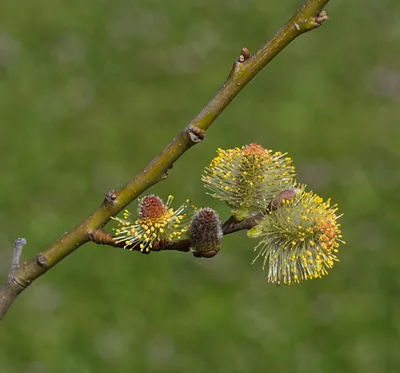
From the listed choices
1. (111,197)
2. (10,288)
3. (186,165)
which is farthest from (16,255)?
(186,165)

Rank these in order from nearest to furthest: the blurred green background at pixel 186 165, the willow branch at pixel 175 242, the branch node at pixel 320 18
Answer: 1. the branch node at pixel 320 18
2. the willow branch at pixel 175 242
3. the blurred green background at pixel 186 165

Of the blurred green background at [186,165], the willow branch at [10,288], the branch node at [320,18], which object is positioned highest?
the blurred green background at [186,165]

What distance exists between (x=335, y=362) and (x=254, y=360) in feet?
1.27

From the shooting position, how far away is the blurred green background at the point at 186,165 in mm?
3764

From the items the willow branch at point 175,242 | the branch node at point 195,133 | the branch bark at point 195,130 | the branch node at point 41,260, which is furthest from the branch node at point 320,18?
the branch node at point 41,260

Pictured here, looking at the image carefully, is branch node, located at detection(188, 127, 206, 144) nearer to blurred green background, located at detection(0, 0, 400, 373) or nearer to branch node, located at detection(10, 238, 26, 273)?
branch node, located at detection(10, 238, 26, 273)

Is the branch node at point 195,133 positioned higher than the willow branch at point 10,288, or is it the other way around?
the branch node at point 195,133

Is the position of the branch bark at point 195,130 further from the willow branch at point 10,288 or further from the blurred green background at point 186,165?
the blurred green background at point 186,165

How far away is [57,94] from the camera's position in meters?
5.18

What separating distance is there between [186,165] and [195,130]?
11.0ft

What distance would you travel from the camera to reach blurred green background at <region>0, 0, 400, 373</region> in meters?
3.76

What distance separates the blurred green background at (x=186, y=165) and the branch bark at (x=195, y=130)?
2453 millimetres

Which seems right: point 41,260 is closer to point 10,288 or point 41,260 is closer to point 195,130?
point 10,288

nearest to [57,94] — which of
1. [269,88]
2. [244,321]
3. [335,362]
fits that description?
[269,88]
